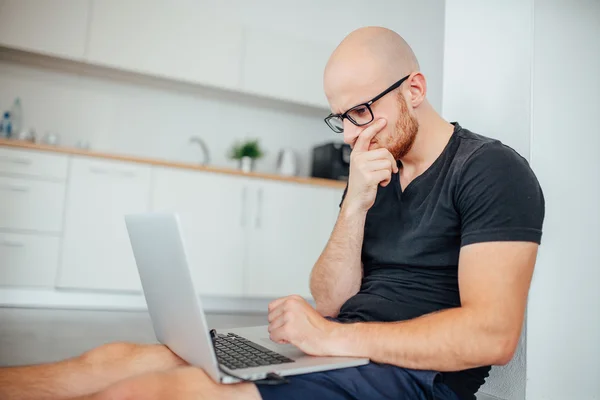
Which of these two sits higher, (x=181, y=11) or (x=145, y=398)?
(x=181, y=11)

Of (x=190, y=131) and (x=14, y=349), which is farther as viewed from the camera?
(x=190, y=131)

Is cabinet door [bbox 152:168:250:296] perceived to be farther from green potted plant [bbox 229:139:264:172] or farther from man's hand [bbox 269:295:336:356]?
man's hand [bbox 269:295:336:356]

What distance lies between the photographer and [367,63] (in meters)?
1.22

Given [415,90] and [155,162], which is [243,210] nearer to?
[155,162]

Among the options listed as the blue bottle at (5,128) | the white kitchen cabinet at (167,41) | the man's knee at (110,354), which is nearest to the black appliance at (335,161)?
the white kitchen cabinet at (167,41)

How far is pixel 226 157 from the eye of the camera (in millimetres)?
4445

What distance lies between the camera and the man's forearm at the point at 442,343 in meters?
0.91

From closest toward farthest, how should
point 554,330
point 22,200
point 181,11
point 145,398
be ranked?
point 145,398 → point 554,330 → point 22,200 → point 181,11

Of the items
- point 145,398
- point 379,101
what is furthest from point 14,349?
point 379,101

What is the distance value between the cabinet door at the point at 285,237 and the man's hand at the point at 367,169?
271 cm

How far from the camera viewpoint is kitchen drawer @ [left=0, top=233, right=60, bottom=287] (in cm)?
326

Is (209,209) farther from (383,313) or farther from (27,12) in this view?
(383,313)

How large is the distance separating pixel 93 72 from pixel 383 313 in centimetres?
356

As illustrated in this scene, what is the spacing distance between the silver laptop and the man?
3cm
